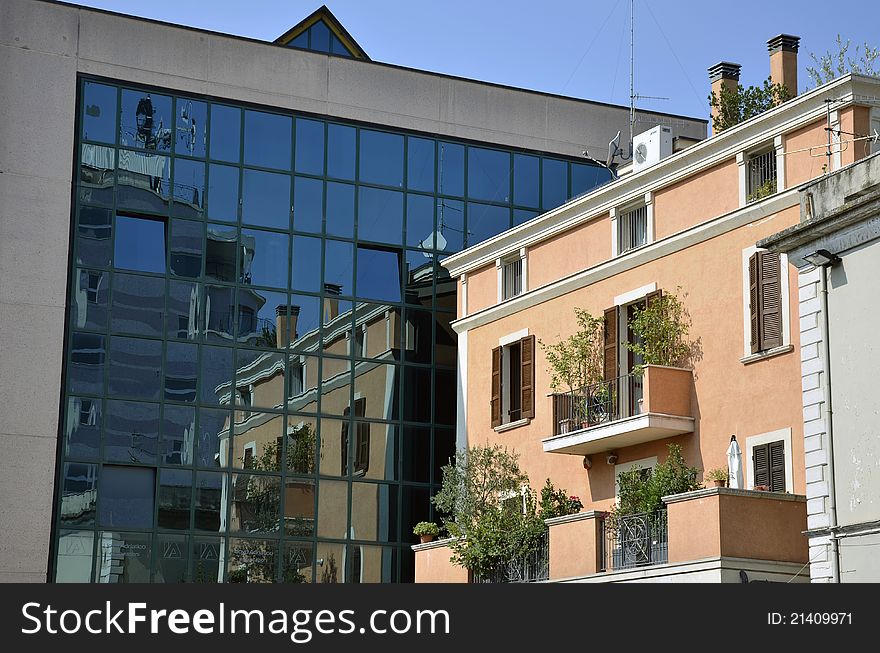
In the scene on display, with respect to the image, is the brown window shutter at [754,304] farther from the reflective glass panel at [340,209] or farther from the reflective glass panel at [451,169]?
the reflective glass panel at [451,169]

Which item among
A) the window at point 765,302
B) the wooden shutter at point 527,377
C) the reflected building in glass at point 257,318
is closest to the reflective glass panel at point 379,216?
the reflected building in glass at point 257,318

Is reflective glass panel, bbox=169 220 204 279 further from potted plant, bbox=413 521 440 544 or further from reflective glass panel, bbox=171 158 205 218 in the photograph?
potted plant, bbox=413 521 440 544

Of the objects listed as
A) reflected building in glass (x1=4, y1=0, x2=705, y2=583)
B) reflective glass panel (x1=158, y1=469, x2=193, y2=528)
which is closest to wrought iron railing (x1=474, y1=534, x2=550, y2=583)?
reflected building in glass (x1=4, y1=0, x2=705, y2=583)

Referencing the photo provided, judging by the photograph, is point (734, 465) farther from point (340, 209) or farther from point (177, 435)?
point (340, 209)

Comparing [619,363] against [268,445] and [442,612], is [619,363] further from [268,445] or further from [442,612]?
[442,612]

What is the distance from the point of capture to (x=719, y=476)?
1071 inches

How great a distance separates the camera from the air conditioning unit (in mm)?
33781

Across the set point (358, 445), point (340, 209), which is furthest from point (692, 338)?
point (340, 209)

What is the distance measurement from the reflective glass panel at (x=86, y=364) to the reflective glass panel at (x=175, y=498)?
2.44m

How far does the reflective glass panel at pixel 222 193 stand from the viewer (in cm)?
3778

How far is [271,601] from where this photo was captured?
44.1 feet

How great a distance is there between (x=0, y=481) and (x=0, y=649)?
895 inches

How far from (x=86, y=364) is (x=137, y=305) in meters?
1.75

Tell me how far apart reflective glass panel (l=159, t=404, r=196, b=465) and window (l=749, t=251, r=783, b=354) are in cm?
1430
